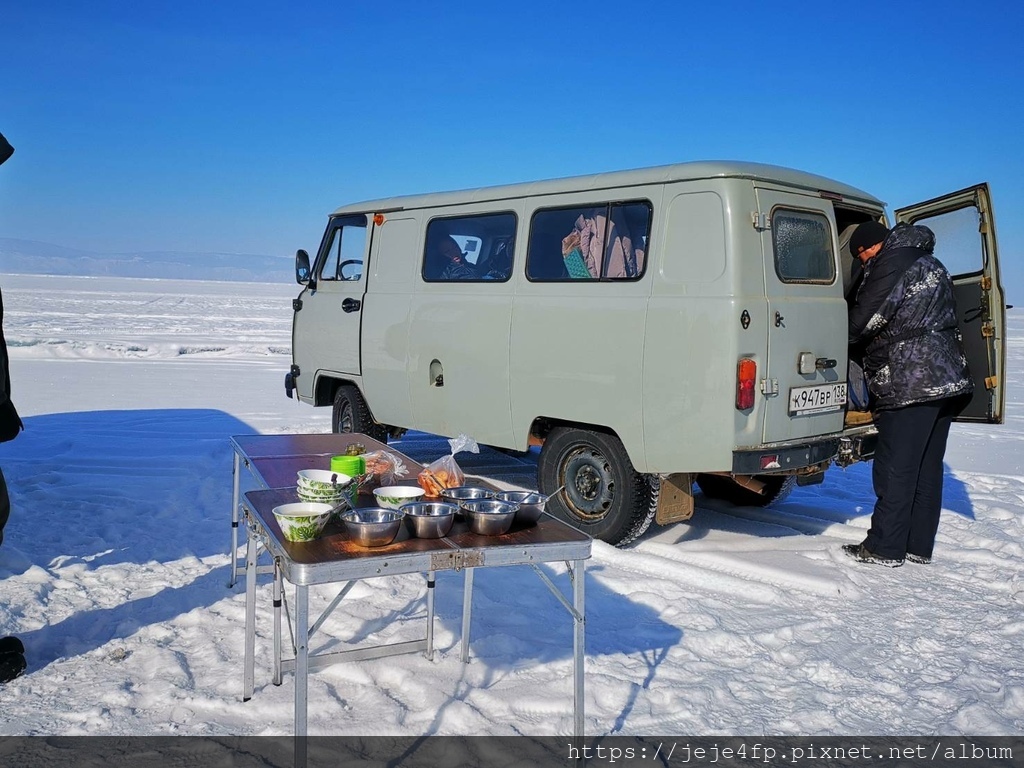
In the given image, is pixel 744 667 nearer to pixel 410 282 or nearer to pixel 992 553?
pixel 992 553

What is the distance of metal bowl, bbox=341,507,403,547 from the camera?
3.00 meters

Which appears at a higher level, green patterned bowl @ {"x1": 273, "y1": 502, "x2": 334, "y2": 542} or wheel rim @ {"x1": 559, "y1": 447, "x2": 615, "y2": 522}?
green patterned bowl @ {"x1": 273, "y1": 502, "x2": 334, "y2": 542}

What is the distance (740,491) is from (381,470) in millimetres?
4498

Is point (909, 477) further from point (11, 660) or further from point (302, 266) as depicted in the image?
point (302, 266)

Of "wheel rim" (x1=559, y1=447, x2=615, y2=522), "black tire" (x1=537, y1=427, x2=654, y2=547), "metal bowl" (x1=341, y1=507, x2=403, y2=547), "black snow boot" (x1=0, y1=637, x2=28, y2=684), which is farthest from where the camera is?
"wheel rim" (x1=559, y1=447, x2=615, y2=522)

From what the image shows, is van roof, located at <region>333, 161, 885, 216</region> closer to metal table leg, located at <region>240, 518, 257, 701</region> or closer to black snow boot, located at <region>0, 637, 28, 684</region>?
metal table leg, located at <region>240, 518, 257, 701</region>

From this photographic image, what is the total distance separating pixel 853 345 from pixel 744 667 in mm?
2972

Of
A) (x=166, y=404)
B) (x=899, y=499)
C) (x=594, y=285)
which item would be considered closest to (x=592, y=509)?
(x=594, y=285)

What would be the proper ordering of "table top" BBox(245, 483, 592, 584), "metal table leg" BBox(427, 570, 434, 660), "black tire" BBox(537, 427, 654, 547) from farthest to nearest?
"black tire" BBox(537, 427, 654, 547)
"metal table leg" BBox(427, 570, 434, 660)
"table top" BBox(245, 483, 592, 584)

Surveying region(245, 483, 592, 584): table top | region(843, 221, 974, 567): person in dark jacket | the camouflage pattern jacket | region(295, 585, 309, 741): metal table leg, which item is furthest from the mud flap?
region(295, 585, 309, 741): metal table leg

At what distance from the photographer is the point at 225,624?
182 inches

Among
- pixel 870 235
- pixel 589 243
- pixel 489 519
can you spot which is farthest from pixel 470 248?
pixel 489 519

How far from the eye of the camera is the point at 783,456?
5660 millimetres

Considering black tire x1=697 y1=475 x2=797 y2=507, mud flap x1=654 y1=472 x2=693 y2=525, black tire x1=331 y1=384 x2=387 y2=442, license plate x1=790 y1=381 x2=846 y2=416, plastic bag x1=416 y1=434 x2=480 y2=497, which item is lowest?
black tire x1=697 y1=475 x2=797 y2=507
